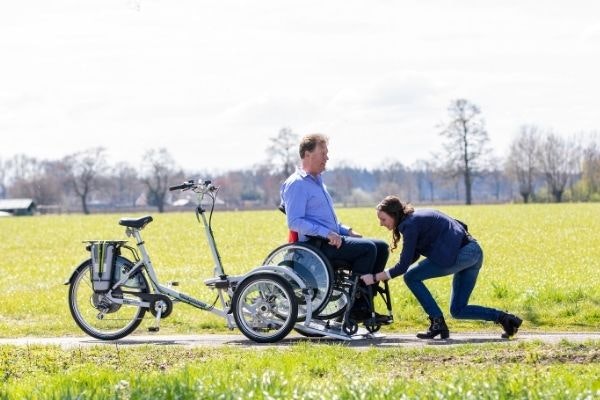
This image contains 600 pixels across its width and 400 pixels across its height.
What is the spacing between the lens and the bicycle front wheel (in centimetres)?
1135

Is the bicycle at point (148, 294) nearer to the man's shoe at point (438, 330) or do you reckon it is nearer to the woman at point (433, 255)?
the woman at point (433, 255)

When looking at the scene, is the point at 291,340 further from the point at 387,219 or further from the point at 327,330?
the point at 387,219

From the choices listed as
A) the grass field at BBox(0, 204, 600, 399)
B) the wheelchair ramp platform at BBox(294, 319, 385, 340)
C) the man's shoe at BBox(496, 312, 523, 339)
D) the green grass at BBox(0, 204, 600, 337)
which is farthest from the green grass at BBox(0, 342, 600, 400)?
the green grass at BBox(0, 204, 600, 337)

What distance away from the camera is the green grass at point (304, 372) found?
6566 mm

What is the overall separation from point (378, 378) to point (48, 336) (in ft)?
18.9

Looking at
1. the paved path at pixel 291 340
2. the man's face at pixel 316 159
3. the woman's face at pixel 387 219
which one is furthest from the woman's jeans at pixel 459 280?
the man's face at pixel 316 159

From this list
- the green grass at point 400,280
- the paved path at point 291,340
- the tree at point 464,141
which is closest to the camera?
the paved path at point 291,340

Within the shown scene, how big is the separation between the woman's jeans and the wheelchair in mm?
366

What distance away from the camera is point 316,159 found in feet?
35.4

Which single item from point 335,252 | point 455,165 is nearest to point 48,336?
point 335,252

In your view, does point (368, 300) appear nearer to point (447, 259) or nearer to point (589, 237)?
point (447, 259)

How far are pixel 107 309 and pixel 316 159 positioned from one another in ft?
9.75

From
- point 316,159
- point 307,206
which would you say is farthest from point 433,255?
point 316,159

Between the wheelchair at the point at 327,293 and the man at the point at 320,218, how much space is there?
95 mm
